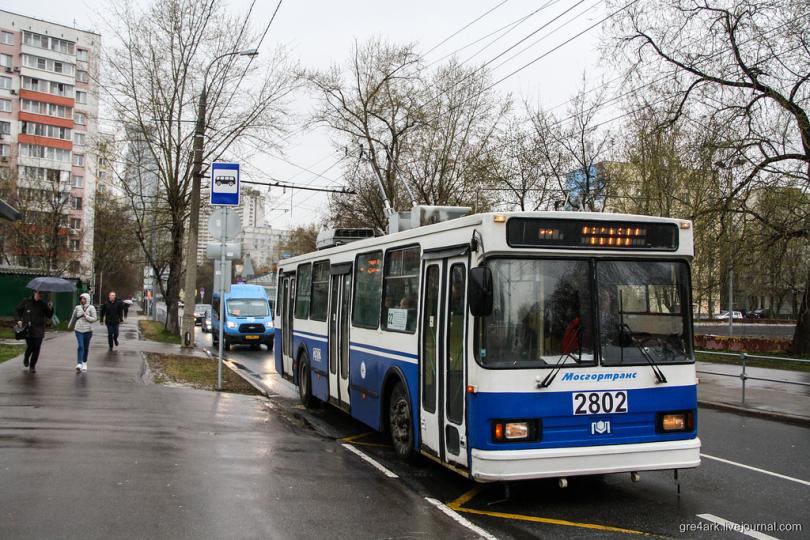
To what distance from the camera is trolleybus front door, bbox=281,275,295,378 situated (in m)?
13.7

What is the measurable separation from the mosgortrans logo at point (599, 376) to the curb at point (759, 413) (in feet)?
25.6

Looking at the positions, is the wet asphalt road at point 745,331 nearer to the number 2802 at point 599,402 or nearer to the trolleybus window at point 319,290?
the trolleybus window at point 319,290

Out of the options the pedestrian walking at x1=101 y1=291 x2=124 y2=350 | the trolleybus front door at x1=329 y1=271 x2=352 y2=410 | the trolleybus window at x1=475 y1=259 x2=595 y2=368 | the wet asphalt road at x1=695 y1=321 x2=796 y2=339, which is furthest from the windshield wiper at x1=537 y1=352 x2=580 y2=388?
the wet asphalt road at x1=695 y1=321 x2=796 y2=339

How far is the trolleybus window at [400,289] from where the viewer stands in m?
7.94

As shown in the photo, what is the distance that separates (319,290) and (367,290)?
2.47 metres

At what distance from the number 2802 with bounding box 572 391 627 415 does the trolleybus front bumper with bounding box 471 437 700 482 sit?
307 mm

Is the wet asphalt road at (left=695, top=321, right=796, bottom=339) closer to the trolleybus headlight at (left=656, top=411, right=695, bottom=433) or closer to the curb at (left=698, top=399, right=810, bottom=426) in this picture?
the curb at (left=698, top=399, right=810, bottom=426)

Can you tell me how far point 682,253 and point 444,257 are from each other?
7.39ft

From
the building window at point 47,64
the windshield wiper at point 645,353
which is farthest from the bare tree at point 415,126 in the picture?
the building window at point 47,64

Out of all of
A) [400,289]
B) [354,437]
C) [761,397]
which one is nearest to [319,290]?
[354,437]

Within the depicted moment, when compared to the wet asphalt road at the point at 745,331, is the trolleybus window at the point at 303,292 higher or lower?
higher

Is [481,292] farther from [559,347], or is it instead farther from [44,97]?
[44,97]

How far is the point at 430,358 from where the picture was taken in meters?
7.38

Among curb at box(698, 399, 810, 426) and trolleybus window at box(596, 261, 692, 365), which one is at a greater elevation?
trolleybus window at box(596, 261, 692, 365)
